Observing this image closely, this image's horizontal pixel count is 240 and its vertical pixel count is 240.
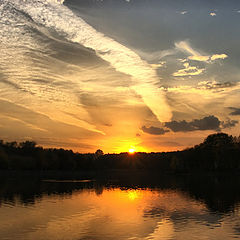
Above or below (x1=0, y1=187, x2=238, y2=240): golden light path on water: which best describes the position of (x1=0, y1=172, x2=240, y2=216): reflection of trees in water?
below

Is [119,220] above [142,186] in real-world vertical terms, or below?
above

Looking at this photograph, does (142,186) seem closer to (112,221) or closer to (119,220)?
(119,220)

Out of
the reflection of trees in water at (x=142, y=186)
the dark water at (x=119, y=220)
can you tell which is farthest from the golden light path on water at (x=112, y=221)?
the reflection of trees in water at (x=142, y=186)

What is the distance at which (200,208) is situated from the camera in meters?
47.3

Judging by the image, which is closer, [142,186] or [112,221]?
[112,221]

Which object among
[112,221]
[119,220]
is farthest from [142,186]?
[112,221]

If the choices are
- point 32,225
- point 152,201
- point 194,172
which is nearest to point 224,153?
point 194,172

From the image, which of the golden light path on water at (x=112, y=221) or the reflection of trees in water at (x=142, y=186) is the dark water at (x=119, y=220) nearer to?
the golden light path on water at (x=112, y=221)

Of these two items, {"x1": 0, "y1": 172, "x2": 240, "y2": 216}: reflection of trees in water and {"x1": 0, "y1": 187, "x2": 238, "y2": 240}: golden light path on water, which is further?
{"x1": 0, "y1": 172, "x2": 240, "y2": 216}: reflection of trees in water

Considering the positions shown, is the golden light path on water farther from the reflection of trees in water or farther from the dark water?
the reflection of trees in water

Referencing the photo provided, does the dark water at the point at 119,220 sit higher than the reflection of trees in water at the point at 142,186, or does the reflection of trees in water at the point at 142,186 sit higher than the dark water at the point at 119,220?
Answer: the dark water at the point at 119,220

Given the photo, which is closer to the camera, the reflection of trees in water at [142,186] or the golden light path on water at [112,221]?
the golden light path on water at [112,221]

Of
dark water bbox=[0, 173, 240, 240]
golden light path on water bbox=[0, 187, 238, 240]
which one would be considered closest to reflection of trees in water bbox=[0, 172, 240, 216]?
dark water bbox=[0, 173, 240, 240]

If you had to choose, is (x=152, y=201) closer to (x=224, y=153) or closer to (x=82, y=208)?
(x=82, y=208)
